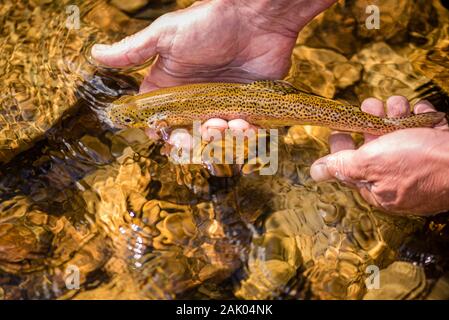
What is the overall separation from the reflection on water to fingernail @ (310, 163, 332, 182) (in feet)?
0.48

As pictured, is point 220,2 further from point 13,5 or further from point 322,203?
point 13,5

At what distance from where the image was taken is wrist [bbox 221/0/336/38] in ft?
16.3

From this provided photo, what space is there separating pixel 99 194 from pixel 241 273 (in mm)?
1622

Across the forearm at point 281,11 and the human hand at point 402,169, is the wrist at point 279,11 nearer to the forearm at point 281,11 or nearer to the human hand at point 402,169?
the forearm at point 281,11

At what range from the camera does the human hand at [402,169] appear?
4.16 m

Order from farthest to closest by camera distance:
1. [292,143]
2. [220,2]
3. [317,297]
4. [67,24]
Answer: [67,24] → [292,143] → [220,2] → [317,297]

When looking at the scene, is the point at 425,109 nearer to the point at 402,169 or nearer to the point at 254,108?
the point at 402,169

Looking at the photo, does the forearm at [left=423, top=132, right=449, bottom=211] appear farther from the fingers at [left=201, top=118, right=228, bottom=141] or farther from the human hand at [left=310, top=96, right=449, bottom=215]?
the fingers at [left=201, top=118, right=228, bottom=141]

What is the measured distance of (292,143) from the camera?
17.4 ft

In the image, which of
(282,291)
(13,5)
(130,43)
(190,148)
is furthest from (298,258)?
(13,5)

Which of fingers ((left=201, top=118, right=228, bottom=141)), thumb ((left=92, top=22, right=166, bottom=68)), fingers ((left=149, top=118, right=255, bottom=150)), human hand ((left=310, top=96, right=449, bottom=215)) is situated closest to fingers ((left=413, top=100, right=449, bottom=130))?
human hand ((left=310, top=96, right=449, bottom=215))

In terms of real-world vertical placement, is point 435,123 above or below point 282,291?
above

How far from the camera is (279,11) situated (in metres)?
5.02

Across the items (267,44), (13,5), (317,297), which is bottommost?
(317,297)
